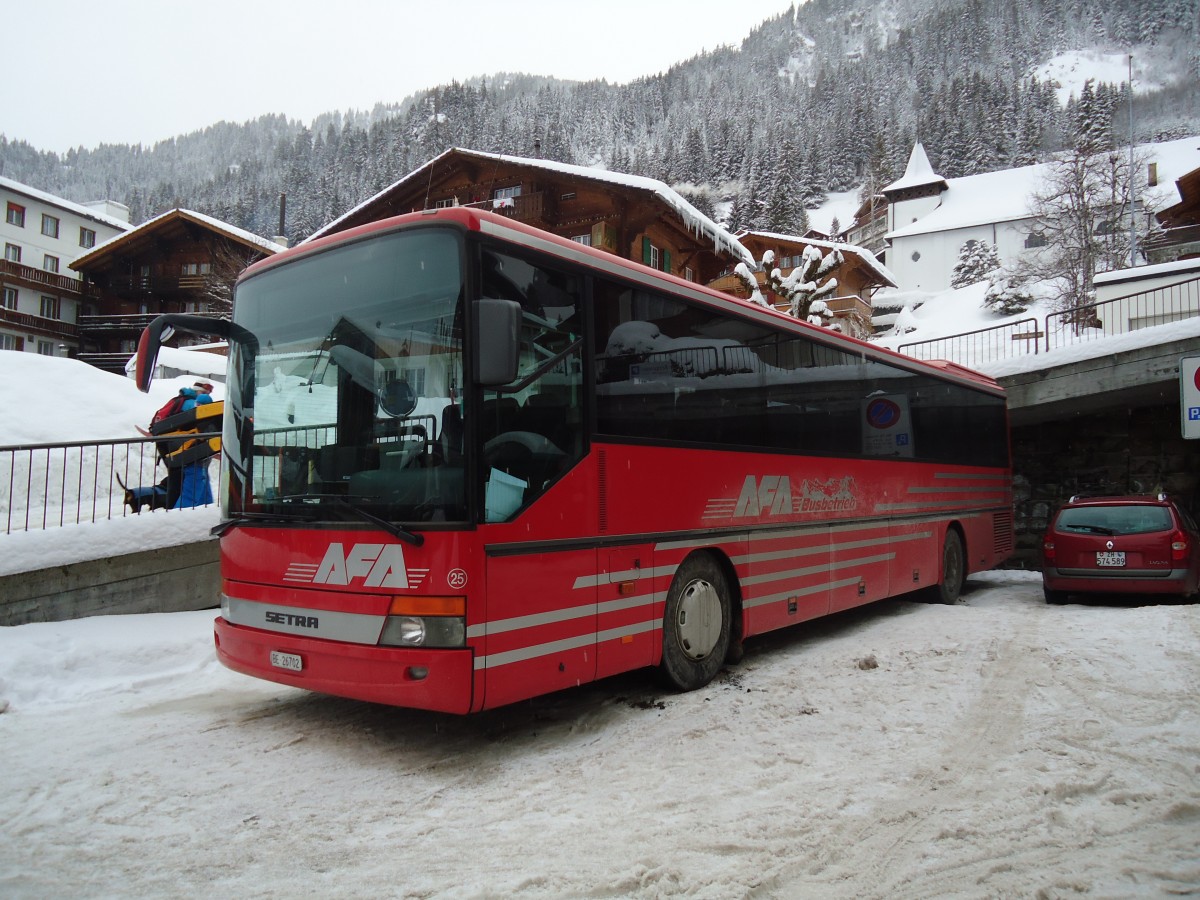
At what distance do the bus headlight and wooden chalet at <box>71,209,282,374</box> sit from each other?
138ft

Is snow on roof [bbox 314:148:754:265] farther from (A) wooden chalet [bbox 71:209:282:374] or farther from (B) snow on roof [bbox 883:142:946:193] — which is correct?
(B) snow on roof [bbox 883:142:946:193]

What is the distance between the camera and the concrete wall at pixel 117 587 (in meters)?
7.66

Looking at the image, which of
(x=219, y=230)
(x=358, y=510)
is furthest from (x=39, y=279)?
(x=358, y=510)

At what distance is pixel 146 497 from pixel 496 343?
7110 mm

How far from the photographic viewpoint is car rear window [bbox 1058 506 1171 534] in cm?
1119

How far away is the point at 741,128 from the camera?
131000 millimetres

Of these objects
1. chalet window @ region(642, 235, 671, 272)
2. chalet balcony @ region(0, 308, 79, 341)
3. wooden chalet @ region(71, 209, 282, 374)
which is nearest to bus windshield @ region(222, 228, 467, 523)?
chalet window @ region(642, 235, 671, 272)

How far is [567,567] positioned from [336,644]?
4.75 feet

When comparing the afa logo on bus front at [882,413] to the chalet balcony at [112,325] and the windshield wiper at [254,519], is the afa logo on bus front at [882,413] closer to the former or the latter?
the windshield wiper at [254,519]

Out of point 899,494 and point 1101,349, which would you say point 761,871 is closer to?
point 899,494

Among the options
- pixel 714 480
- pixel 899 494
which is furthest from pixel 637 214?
pixel 714 480

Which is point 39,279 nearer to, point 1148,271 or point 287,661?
point 287,661

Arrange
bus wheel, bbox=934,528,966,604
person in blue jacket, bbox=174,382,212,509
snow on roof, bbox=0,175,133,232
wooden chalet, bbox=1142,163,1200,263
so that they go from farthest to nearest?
snow on roof, bbox=0,175,133,232 → wooden chalet, bbox=1142,163,1200,263 → bus wheel, bbox=934,528,966,604 → person in blue jacket, bbox=174,382,212,509

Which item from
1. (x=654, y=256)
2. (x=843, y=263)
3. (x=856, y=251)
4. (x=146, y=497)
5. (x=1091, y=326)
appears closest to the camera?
(x=146, y=497)
